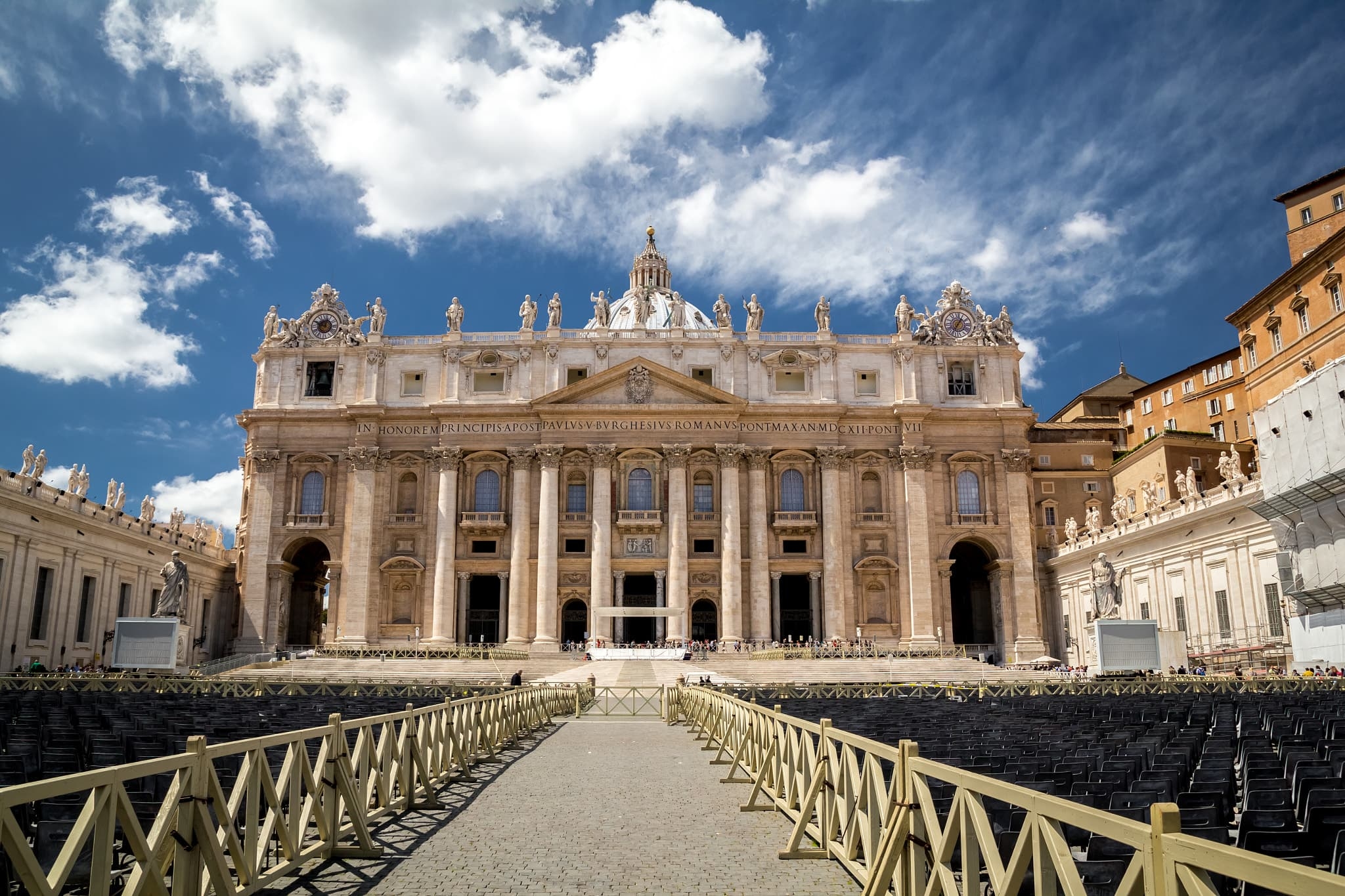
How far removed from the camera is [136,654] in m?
Answer: 40.0

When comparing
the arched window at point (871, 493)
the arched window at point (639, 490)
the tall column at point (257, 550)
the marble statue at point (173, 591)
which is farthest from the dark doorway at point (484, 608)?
the arched window at point (871, 493)

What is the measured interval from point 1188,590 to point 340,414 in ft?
166

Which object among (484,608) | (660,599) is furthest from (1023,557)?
(484,608)

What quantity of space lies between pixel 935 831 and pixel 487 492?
201 feet

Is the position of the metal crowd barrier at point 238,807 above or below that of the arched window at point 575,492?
below

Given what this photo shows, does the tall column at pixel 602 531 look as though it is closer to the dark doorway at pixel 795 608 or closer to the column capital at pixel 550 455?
the column capital at pixel 550 455

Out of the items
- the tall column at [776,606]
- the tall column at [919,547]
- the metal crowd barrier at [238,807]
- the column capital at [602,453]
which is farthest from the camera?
the column capital at [602,453]

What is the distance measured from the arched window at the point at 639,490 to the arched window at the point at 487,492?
846 cm

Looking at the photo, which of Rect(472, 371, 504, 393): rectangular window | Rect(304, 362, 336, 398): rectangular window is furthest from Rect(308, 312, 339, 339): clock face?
Rect(472, 371, 504, 393): rectangular window

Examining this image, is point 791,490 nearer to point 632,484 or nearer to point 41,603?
point 632,484

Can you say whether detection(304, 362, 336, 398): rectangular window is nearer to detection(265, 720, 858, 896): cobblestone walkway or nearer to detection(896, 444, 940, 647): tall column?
detection(896, 444, 940, 647): tall column

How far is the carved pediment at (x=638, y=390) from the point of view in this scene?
64.9 metres

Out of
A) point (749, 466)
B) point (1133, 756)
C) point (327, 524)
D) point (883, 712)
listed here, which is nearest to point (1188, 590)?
point (749, 466)

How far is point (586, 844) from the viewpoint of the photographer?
33.9 ft
